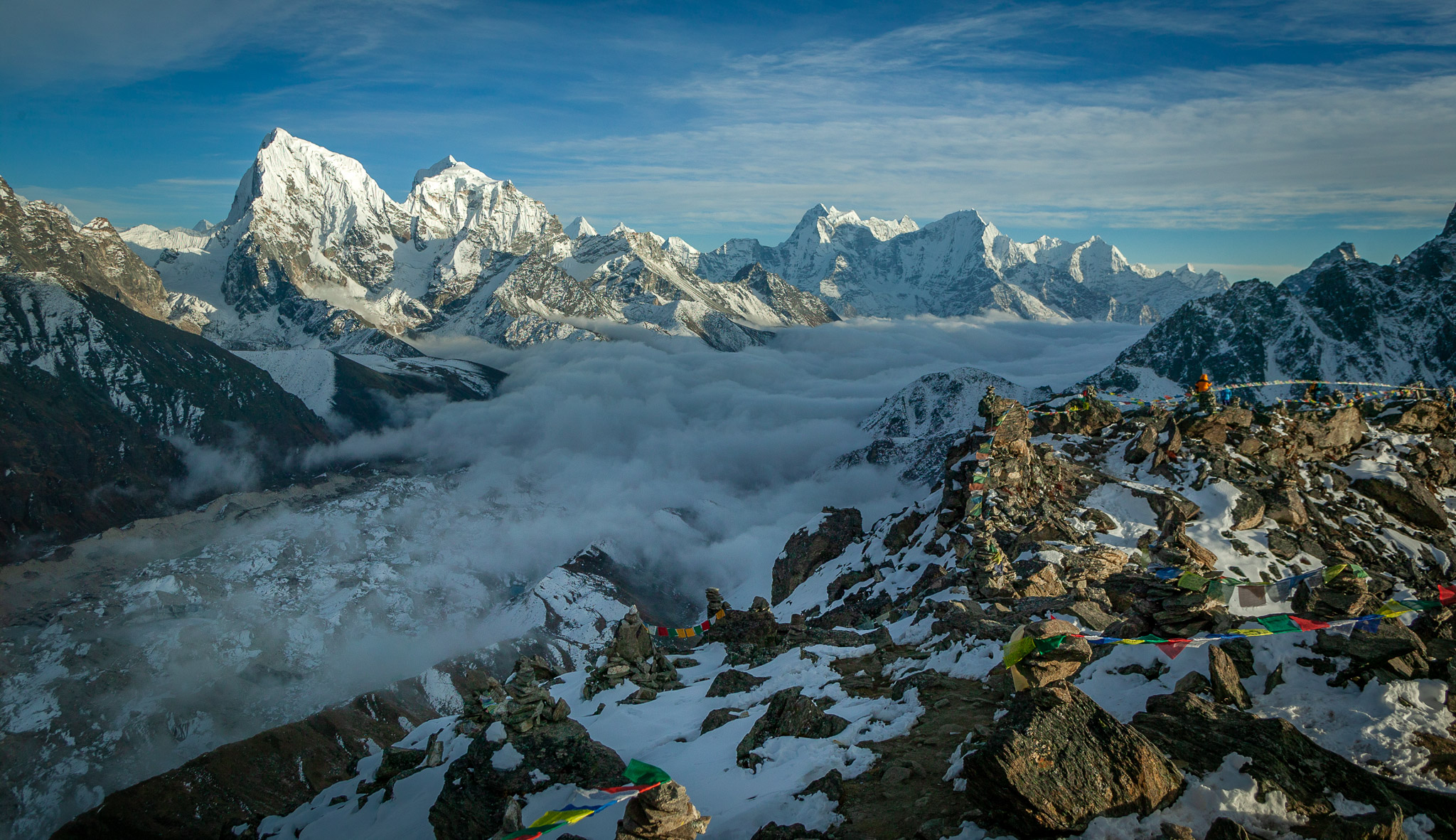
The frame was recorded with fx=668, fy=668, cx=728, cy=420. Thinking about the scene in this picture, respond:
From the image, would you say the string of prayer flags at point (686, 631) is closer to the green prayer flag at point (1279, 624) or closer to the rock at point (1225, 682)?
the green prayer flag at point (1279, 624)

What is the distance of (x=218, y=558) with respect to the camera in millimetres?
160500

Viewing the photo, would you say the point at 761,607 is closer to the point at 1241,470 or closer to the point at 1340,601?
the point at 1340,601

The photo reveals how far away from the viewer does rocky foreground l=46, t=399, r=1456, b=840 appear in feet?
38.9

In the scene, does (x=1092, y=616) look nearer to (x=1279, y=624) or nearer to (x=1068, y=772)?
(x=1279, y=624)

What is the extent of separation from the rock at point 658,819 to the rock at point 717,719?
1031 centimetres

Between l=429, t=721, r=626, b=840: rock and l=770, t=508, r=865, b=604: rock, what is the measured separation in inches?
1646

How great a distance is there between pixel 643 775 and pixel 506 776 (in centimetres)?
887

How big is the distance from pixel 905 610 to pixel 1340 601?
66.3 ft

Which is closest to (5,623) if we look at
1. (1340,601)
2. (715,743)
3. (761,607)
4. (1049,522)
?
(761,607)

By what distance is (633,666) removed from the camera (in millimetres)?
34062

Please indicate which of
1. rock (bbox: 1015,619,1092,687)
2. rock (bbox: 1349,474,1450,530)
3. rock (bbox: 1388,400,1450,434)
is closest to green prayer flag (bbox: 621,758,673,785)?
rock (bbox: 1015,619,1092,687)

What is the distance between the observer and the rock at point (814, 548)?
6288cm

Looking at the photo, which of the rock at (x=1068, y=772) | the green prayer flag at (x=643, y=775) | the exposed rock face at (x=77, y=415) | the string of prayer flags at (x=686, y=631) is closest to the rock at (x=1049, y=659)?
the rock at (x=1068, y=772)

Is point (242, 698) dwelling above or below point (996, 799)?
below
